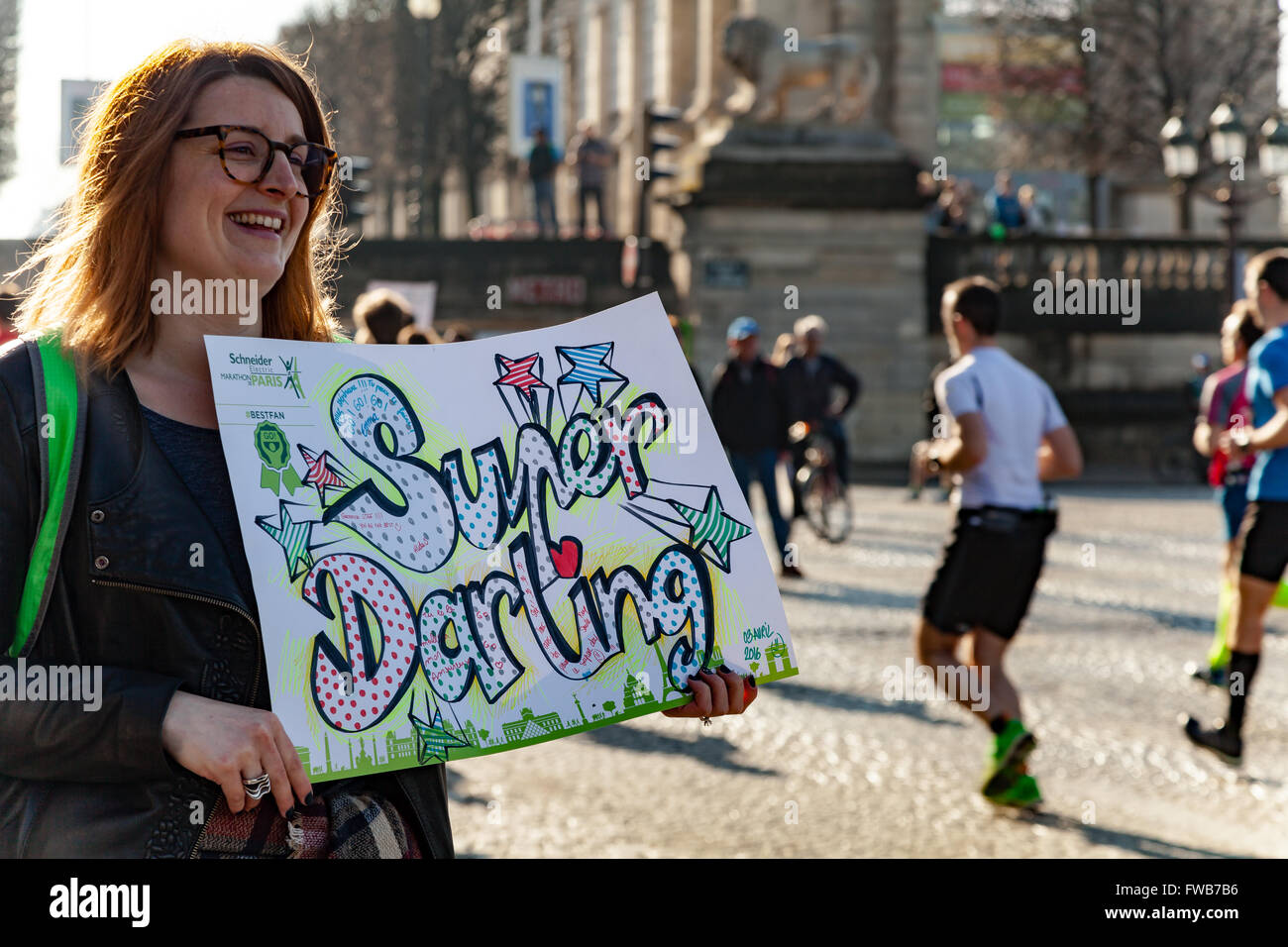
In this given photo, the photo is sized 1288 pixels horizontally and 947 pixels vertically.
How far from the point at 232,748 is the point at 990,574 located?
494cm

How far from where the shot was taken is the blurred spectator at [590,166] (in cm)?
2920

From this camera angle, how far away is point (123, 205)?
7.02 ft

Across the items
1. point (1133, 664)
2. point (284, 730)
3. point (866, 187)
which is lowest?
point (1133, 664)

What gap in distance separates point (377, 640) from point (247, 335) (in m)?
0.42

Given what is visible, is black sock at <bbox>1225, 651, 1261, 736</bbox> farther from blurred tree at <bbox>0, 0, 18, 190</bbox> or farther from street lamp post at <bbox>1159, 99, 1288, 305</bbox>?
street lamp post at <bbox>1159, 99, 1288, 305</bbox>

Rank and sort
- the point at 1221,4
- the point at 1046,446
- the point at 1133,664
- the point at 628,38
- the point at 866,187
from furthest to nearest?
the point at 628,38 < the point at 1221,4 < the point at 866,187 < the point at 1133,664 < the point at 1046,446

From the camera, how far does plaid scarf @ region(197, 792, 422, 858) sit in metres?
1.98

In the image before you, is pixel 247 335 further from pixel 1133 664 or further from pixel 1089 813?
pixel 1133 664

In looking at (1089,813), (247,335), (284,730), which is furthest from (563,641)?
(1089,813)

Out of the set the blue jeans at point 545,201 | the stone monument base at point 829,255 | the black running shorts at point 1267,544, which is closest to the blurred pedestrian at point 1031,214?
the stone monument base at point 829,255
